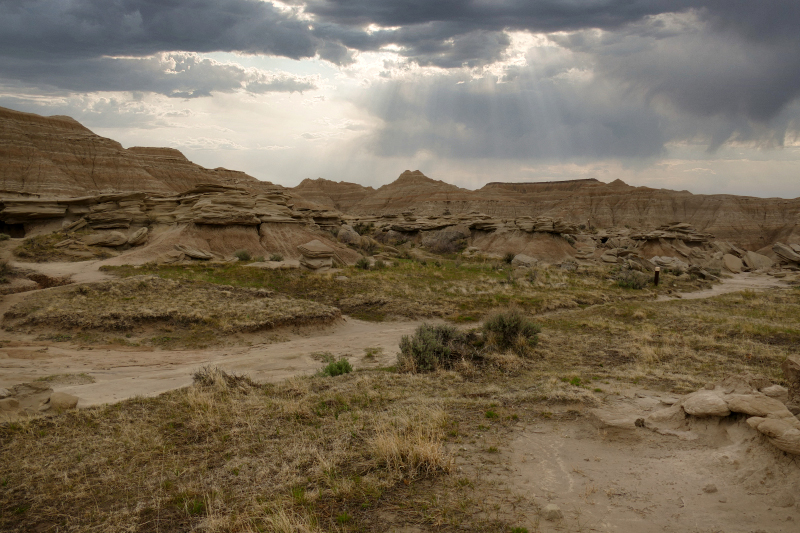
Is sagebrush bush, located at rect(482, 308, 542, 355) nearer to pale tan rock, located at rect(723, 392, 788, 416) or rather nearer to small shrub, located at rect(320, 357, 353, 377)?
small shrub, located at rect(320, 357, 353, 377)

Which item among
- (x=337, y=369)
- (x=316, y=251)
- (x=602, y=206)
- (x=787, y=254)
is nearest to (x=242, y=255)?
(x=316, y=251)

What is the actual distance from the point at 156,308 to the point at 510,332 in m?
11.6

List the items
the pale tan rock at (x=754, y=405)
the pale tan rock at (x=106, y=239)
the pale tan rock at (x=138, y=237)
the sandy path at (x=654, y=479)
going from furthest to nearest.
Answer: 1. the pale tan rock at (x=138, y=237)
2. the pale tan rock at (x=106, y=239)
3. the pale tan rock at (x=754, y=405)
4. the sandy path at (x=654, y=479)

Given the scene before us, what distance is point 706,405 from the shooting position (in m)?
5.26

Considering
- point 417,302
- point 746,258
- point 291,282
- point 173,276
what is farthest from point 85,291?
point 746,258

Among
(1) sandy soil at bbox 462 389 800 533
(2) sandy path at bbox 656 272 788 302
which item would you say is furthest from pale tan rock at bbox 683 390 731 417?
(2) sandy path at bbox 656 272 788 302

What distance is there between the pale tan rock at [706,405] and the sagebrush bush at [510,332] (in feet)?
17.6

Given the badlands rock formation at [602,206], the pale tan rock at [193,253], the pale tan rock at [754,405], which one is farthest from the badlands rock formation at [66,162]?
the pale tan rock at [754,405]

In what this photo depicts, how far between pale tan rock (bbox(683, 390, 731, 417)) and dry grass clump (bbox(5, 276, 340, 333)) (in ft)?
38.4

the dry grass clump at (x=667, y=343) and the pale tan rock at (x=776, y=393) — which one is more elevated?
the pale tan rock at (x=776, y=393)

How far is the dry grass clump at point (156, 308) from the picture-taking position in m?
13.0

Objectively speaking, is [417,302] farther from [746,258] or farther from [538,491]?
[746,258]

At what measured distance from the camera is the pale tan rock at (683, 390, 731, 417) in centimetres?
A: 511

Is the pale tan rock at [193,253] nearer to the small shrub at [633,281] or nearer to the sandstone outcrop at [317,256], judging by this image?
the sandstone outcrop at [317,256]
